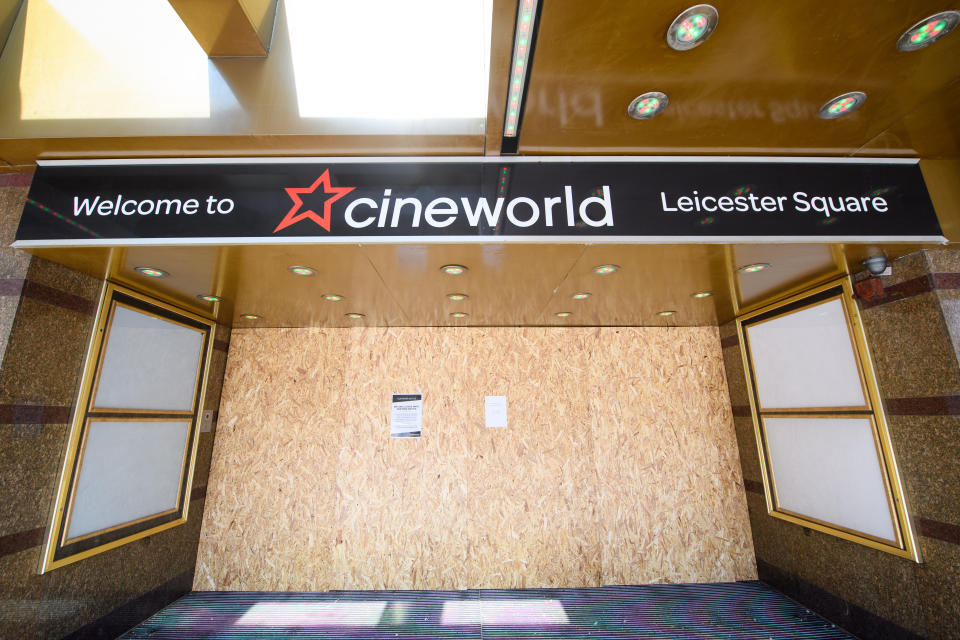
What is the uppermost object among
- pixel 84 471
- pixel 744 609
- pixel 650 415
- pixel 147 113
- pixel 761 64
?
pixel 147 113

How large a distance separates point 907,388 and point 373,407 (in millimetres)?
4135

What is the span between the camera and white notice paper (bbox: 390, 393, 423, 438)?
13.1 ft

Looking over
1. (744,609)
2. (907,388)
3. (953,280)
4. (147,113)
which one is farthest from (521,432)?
(147,113)

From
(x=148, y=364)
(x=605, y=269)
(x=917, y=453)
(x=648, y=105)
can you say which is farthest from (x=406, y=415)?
(x=917, y=453)

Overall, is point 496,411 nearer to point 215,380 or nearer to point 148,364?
point 215,380

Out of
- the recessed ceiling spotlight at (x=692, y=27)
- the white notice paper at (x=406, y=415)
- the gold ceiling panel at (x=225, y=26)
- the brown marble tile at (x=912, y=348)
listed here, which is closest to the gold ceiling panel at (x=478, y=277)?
the white notice paper at (x=406, y=415)

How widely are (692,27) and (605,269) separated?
137cm

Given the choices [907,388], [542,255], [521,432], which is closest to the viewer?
[542,255]

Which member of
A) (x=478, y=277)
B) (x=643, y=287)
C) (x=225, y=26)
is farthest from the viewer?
(x=643, y=287)

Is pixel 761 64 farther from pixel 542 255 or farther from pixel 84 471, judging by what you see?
pixel 84 471

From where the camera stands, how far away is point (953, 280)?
2.38 metres

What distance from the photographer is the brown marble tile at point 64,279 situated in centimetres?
234

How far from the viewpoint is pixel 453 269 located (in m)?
2.53

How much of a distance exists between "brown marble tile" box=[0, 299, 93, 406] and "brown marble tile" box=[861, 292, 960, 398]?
5352 mm
